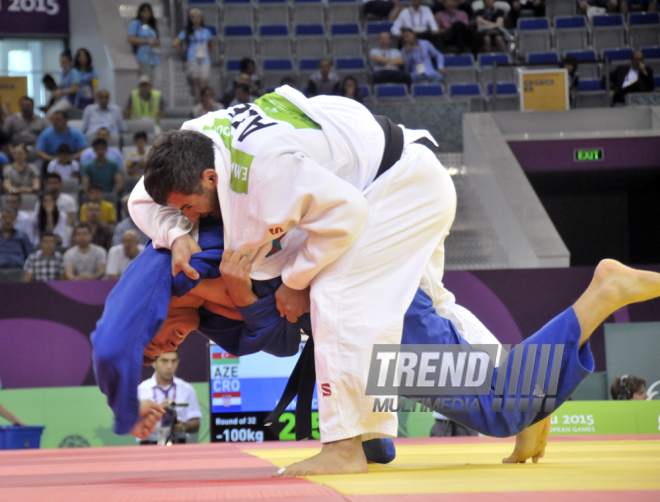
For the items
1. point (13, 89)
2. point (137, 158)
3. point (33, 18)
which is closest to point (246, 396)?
point (137, 158)

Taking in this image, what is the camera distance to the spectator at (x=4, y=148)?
7914 millimetres

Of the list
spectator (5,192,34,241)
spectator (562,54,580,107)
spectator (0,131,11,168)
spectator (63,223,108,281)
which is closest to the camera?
spectator (63,223,108,281)

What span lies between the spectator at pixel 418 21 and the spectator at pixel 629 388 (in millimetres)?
6253

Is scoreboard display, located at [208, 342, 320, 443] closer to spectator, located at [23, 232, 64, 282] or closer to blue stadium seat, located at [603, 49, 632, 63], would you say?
spectator, located at [23, 232, 64, 282]

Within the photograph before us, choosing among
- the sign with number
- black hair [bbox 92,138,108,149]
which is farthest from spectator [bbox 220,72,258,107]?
the sign with number

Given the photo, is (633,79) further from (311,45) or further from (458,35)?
(311,45)

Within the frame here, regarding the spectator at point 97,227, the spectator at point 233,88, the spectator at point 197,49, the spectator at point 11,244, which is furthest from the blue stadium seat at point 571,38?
the spectator at point 11,244

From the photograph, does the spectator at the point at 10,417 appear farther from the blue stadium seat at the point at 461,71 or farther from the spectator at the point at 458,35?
the spectator at the point at 458,35

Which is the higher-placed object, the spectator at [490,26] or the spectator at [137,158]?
the spectator at [490,26]

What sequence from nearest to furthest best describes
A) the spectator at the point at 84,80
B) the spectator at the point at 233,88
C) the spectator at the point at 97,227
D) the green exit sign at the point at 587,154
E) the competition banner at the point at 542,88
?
the spectator at the point at 97,227
the competition banner at the point at 542,88
the spectator at the point at 233,88
the green exit sign at the point at 587,154
the spectator at the point at 84,80

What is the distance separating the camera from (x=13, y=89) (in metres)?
11.3

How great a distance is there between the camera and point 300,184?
1841 mm

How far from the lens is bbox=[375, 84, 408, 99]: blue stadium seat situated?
9.64m

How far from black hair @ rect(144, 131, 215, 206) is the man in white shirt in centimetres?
338
